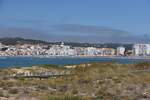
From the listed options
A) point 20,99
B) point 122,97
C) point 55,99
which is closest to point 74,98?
point 55,99

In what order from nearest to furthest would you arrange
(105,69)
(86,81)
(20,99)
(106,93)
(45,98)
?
1. (20,99)
2. (45,98)
3. (106,93)
4. (86,81)
5. (105,69)

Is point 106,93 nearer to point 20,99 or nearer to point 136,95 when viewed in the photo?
point 136,95

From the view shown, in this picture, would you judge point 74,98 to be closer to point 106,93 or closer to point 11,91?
point 106,93

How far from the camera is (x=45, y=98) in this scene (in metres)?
19.0

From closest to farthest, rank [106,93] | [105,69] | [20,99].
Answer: [20,99] < [106,93] < [105,69]

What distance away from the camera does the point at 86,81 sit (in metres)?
33.9

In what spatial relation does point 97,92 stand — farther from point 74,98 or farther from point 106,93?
point 74,98

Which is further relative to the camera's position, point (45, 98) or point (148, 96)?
point (148, 96)

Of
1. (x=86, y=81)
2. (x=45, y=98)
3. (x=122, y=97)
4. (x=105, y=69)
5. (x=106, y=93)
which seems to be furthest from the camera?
(x=105, y=69)

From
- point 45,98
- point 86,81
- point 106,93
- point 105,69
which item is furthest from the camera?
point 105,69

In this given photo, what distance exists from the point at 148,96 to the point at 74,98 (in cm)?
443

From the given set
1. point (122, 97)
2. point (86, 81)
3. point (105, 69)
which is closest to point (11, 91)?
point (122, 97)

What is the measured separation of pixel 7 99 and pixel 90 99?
3365 millimetres

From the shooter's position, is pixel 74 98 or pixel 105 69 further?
pixel 105 69
